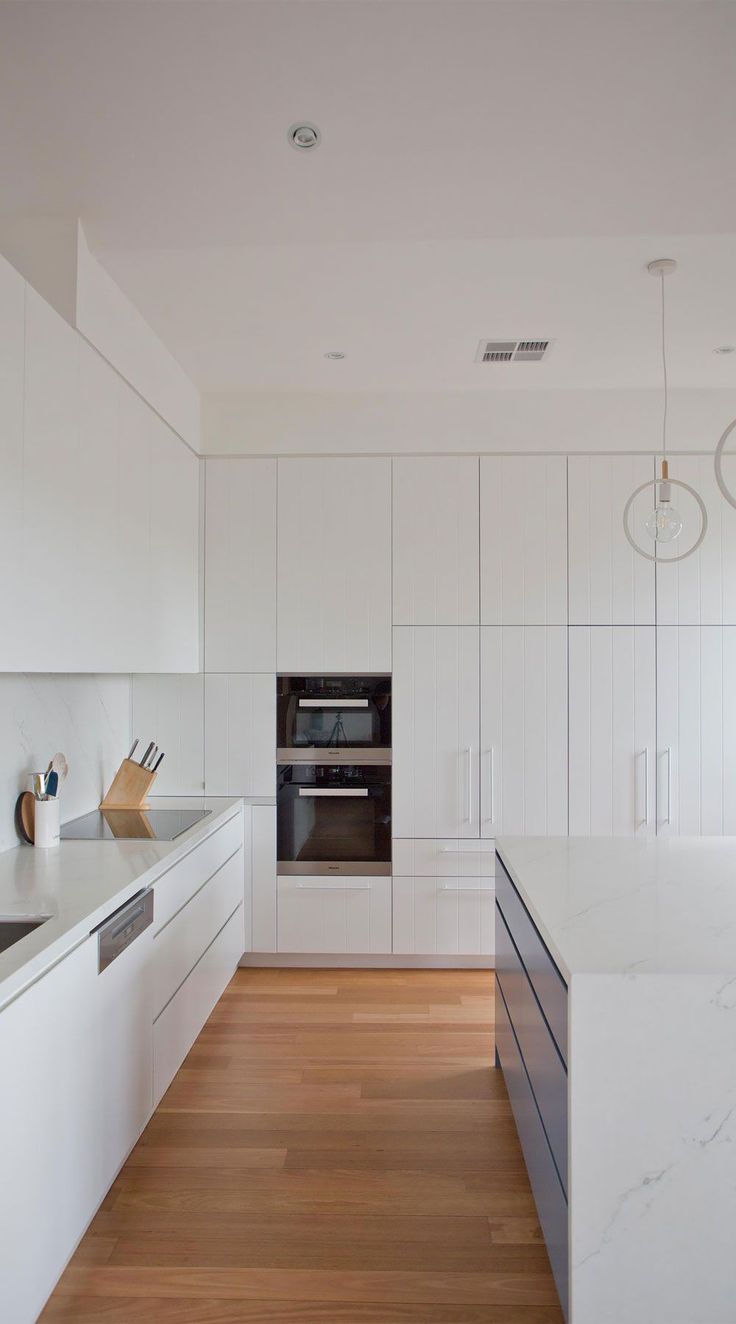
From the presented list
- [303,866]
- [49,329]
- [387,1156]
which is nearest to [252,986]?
[303,866]

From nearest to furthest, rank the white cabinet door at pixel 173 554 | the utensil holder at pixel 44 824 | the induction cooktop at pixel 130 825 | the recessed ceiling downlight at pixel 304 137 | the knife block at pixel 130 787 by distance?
the recessed ceiling downlight at pixel 304 137 < the utensil holder at pixel 44 824 < the induction cooktop at pixel 130 825 < the white cabinet door at pixel 173 554 < the knife block at pixel 130 787

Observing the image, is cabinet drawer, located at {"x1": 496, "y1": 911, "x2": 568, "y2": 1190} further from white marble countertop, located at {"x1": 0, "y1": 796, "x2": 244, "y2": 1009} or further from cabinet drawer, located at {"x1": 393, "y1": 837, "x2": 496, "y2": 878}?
cabinet drawer, located at {"x1": 393, "y1": 837, "x2": 496, "y2": 878}

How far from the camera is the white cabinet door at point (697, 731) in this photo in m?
4.00

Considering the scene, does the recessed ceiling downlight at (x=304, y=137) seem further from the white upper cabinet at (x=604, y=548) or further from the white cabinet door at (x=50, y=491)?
the white upper cabinet at (x=604, y=548)

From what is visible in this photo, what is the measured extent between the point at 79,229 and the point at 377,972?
3266mm

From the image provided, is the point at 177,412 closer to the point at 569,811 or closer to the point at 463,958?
the point at 569,811

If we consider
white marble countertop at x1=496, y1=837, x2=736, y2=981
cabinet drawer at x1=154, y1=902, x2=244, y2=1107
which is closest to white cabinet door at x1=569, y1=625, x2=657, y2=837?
white marble countertop at x1=496, y1=837, x2=736, y2=981

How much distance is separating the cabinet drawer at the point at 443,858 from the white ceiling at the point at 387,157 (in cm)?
227

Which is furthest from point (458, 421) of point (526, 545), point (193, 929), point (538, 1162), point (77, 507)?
point (538, 1162)

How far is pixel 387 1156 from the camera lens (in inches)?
97.9

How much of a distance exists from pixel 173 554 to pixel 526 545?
163 centimetres

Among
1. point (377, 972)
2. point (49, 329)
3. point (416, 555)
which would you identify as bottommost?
point (377, 972)

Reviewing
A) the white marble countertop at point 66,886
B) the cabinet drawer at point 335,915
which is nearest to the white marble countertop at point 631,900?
the white marble countertop at point 66,886

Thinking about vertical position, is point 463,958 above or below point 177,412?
below
